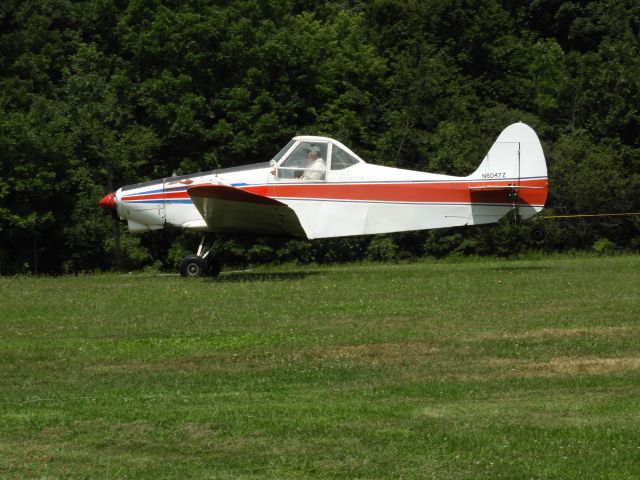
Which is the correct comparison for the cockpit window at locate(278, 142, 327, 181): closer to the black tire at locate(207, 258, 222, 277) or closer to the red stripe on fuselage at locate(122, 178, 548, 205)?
the red stripe on fuselage at locate(122, 178, 548, 205)

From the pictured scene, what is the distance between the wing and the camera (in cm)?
1894

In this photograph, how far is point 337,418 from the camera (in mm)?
8938

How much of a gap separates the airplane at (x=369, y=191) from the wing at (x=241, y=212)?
22 mm

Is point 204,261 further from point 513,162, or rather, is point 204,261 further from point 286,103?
point 286,103

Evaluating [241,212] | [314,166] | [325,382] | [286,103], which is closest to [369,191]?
[314,166]

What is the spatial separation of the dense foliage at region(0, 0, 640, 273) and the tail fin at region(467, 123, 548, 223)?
12822 millimetres

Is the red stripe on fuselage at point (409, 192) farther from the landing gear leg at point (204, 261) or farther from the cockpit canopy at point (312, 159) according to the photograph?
the landing gear leg at point (204, 261)

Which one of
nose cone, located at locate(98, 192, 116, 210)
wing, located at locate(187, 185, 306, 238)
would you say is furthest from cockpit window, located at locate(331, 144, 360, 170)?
nose cone, located at locate(98, 192, 116, 210)

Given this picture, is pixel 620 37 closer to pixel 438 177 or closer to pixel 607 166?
pixel 607 166

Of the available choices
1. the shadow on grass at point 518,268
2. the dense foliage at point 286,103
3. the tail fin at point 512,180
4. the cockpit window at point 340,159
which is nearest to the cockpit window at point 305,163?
the cockpit window at point 340,159

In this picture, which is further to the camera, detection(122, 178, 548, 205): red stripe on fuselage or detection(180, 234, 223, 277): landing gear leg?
detection(180, 234, 223, 277): landing gear leg

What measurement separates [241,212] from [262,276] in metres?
1.66

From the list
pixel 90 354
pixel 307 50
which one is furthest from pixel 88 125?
pixel 90 354

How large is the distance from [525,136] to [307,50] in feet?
67.4
